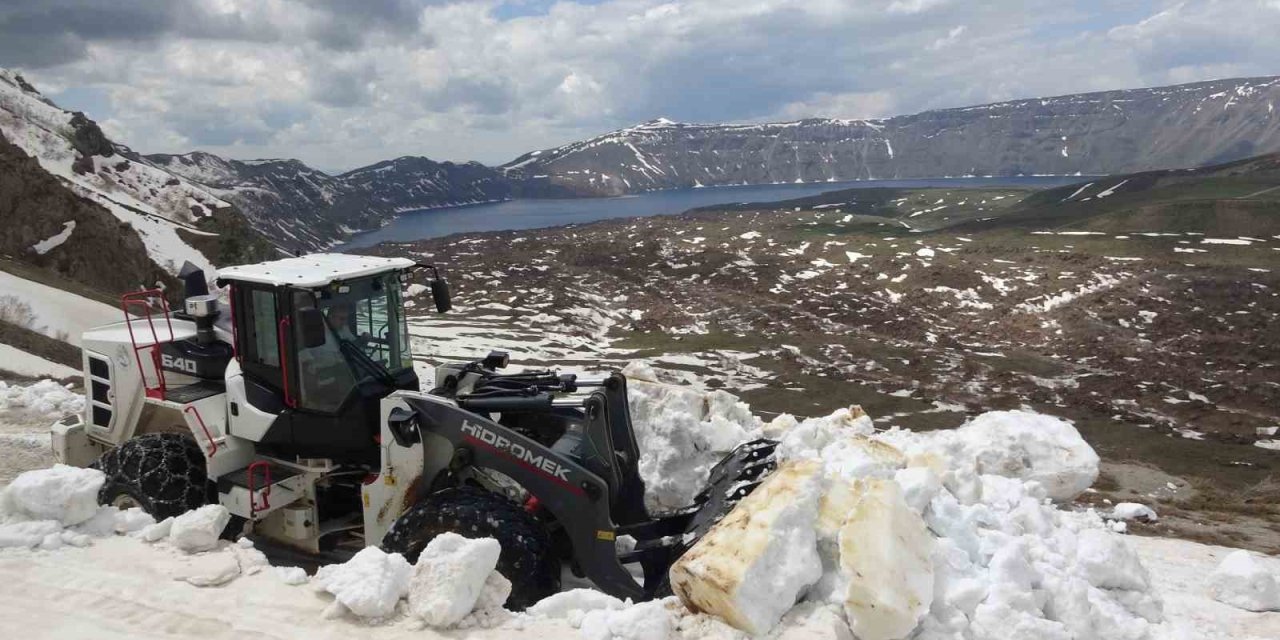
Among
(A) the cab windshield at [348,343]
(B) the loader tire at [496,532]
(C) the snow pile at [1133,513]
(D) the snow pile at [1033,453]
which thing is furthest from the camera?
(C) the snow pile at [1133,513]

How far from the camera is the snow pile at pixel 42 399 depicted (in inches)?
552

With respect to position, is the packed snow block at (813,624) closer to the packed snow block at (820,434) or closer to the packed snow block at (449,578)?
the packed snow block at (449,578)

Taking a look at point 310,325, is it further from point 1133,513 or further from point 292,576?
point 1133,513

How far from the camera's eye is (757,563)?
5.76 meters

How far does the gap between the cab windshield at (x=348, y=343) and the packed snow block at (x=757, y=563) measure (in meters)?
3.78

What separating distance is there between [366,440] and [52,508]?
2.50 metres

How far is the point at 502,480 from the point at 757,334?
42.6 meters

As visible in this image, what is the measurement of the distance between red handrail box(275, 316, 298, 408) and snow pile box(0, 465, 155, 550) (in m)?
1.61

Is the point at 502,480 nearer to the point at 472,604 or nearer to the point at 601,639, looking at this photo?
the point at 472,604

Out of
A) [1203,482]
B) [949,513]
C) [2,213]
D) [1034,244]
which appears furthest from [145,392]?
[1034,244]

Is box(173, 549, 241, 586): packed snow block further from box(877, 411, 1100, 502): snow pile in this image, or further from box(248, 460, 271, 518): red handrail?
box(877, 411, 1100, 502): snow pile

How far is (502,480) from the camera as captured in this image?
24.1 feet

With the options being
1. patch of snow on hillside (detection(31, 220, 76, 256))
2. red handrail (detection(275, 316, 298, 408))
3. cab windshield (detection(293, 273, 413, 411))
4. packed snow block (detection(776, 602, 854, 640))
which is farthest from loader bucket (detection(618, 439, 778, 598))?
patch of snow on hillside (detection(31, 220, 76, 256))

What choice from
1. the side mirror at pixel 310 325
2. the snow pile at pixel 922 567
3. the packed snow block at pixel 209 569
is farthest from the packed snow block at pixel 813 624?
the side mirror at pixel 310 325
